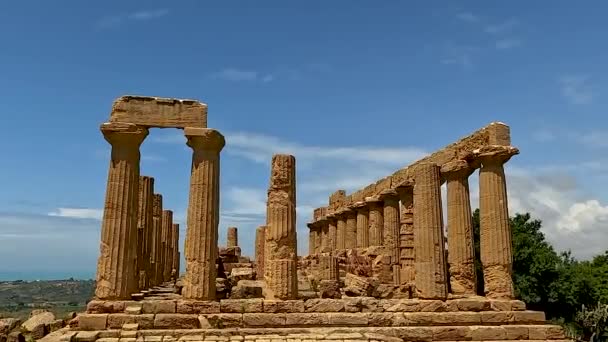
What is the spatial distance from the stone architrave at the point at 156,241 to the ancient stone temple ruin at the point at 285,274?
4973mm

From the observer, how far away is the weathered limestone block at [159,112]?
18094 millimetres

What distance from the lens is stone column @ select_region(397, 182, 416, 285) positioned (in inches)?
998

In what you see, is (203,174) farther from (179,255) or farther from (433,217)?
(179,255)

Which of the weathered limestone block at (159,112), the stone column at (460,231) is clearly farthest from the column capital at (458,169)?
the weathered limestone block at (159,112)

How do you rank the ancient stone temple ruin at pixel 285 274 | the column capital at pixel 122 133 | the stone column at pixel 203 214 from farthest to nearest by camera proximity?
the column capital at pixel 122 133, the stone column at pixel 203 214, the ancient stone temple ruin at pixel 285 274

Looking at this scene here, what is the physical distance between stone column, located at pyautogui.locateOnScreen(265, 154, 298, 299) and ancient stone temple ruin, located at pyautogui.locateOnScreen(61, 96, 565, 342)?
35 millimetres

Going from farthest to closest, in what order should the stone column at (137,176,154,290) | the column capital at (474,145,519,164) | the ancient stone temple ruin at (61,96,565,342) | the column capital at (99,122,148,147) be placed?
the stone column at (137,176,154,290), the column capital at (474,145,519,164), the column capital at (99,122,148,147), the ancient stone temple ruin at (61,96,565,342)

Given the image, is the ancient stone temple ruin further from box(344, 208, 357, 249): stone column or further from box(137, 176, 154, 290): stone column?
box(344, 208, 357, 249): stone column

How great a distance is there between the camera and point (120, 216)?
17.8 m


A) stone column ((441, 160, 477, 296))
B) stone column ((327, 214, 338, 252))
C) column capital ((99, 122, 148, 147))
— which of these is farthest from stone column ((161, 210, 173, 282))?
stone column ((441, 160, 477, 296))

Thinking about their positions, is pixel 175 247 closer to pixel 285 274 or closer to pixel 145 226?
pixel 145 226

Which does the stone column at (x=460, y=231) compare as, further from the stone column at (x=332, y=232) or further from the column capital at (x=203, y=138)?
the stone column at (x=332, y=232)

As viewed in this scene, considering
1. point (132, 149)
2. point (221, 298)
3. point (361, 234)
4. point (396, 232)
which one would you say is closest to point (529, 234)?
point (361, 234)

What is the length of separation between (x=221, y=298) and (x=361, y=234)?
1640 cm
